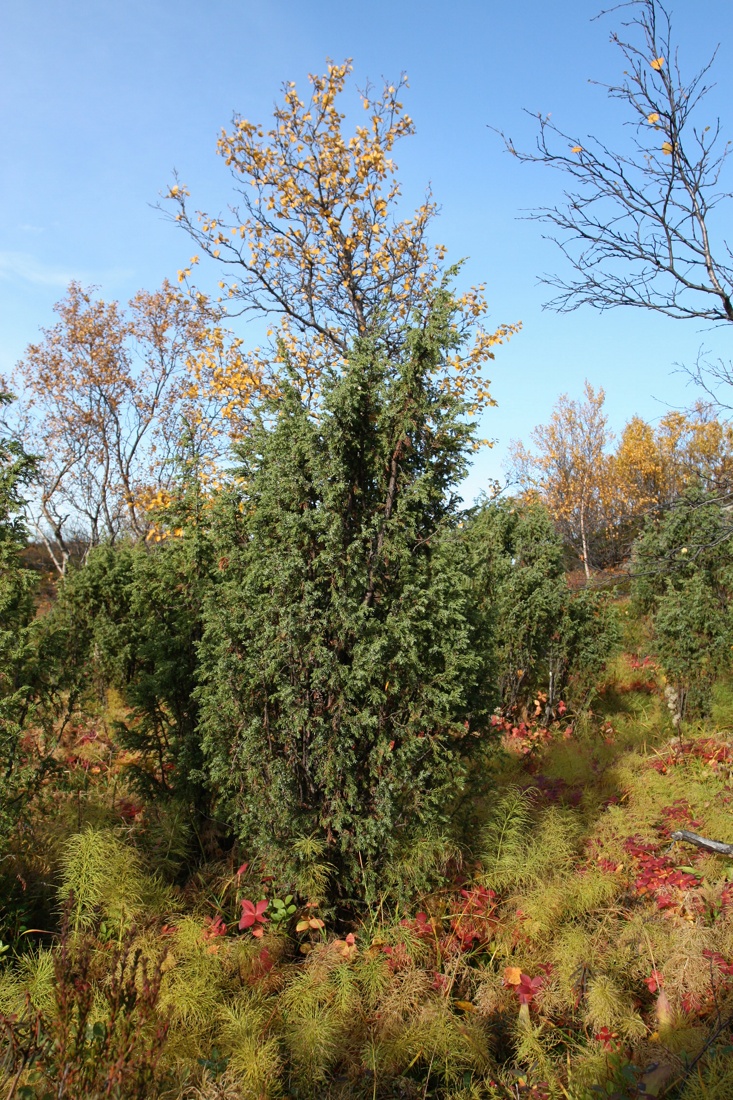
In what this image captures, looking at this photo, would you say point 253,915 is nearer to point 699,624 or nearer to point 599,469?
point 699,624

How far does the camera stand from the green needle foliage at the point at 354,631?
11.4ft

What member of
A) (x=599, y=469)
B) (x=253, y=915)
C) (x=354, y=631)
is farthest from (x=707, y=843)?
(x=599, y=469)

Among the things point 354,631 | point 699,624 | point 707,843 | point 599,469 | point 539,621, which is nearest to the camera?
point 354,631

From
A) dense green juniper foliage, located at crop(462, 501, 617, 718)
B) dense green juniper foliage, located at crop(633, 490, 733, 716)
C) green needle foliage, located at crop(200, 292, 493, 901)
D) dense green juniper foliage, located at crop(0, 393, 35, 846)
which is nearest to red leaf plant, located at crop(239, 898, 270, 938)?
green needle foliage, located at crop(200, 292, 493, 901)

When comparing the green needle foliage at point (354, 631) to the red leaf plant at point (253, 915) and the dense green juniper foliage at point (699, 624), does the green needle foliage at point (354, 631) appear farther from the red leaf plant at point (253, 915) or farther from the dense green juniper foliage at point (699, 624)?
the dense green juniper foliage at point (699, 624)

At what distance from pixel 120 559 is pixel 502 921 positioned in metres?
6.45

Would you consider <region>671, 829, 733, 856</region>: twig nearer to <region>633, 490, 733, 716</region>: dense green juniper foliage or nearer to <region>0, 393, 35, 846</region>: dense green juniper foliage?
<region>633, 490, 733, 716</region>: dense green juniper foliage

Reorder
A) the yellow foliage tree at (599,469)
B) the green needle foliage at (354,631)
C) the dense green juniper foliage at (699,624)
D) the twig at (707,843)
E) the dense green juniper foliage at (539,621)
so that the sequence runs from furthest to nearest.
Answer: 1. the yellow foliage tree at (599,469)
2. the dense green juniper foliage at (539,621)
3. the dense green juniper foliage at (699,624)
4. the twig at (707,843)
5. the green needle foliage at (354,631)

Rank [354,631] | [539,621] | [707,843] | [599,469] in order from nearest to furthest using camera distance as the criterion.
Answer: [354,631], [707,843], [539,621], [599,469]

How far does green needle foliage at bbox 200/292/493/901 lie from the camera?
347cm

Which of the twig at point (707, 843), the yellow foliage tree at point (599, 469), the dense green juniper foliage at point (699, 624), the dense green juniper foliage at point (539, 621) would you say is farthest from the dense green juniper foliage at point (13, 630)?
the yellow foliage tree at point (599, 469)

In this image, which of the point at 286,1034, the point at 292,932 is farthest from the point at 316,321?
the point at 286,1034

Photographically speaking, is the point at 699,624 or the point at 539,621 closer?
the point at 699,624

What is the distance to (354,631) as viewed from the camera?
3467mm
